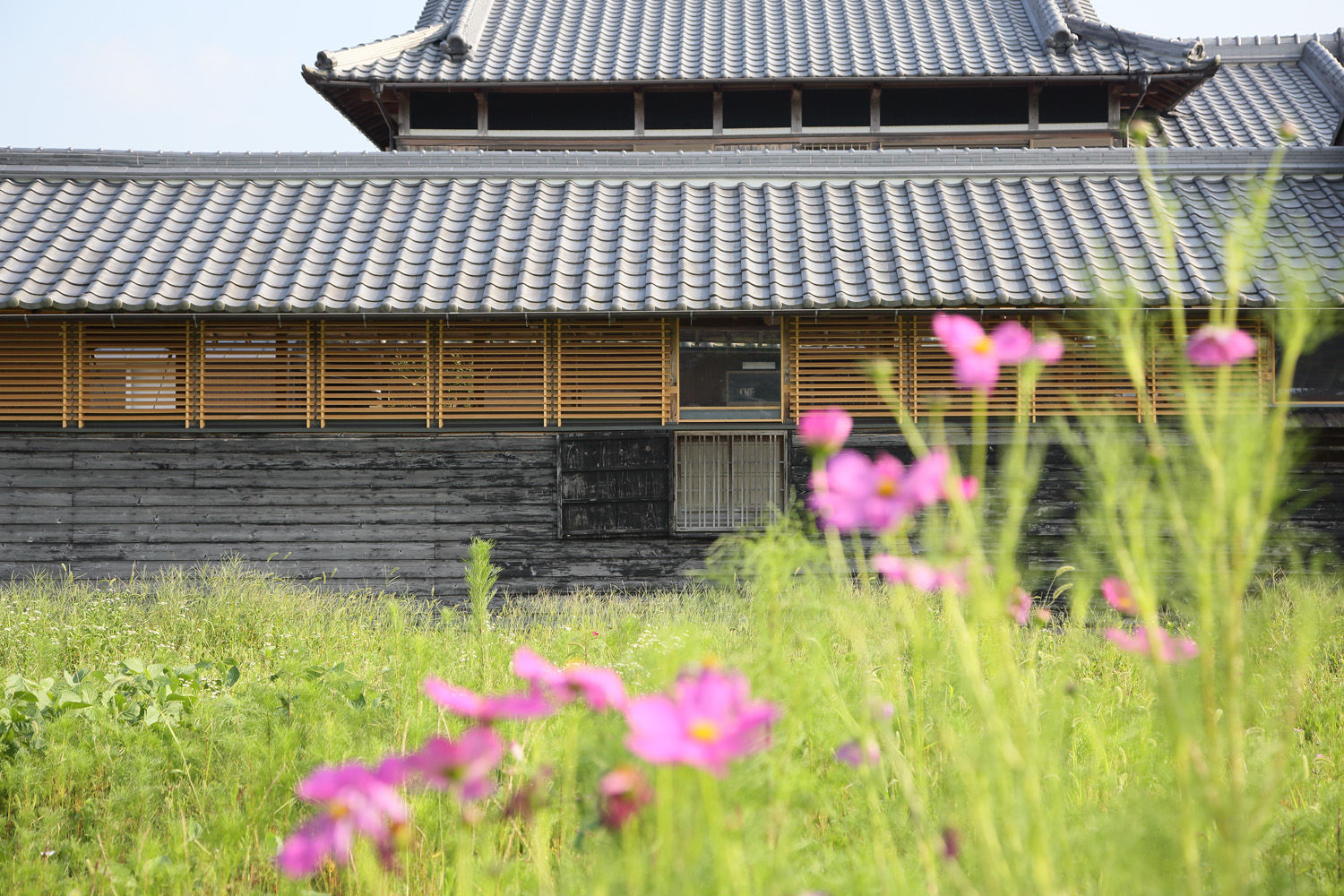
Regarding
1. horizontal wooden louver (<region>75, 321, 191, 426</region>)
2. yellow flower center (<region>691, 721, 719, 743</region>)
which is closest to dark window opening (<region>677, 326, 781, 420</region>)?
horizontal wooden louver (<region>75, 321, 191, 426</region>)

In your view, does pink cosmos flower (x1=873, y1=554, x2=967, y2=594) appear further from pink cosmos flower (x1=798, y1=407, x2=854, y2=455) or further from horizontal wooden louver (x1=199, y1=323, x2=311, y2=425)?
horizontal wooden louver (x1=199, y1=323, x2=311, y2=425)

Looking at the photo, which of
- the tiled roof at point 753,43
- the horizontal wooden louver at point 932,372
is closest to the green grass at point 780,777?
the horizontal wooden louver at point 932,372

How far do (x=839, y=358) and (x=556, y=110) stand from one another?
632 centimetres

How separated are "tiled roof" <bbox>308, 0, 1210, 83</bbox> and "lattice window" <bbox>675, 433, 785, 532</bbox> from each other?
18.2 feet

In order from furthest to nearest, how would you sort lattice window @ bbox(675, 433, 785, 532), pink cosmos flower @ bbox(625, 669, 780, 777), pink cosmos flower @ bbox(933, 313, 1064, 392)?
lattice window @ bbox(675, 433, 785, 532)
pink cosmos flower @ bbox(933, 313, 1064, 392)
pink cosmos flower @ bbox(625, 669, 780, 777)

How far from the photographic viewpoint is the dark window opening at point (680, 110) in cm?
1169

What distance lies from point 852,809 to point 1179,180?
7.47 meters

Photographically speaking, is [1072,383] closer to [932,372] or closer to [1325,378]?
[932,372]

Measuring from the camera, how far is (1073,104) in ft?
37.4

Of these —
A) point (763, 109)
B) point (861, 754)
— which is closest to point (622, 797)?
point (861, 754)

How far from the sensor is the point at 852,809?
2.44 meters

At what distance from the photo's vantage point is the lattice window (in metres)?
7.38

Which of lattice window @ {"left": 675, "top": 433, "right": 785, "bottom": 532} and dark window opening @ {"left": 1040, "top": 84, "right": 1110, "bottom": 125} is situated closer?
lattice window @ {"left": 675, "top": 433, "right": 785, "bottom": 532}

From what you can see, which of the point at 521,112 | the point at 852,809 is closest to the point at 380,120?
the point at 521,112
